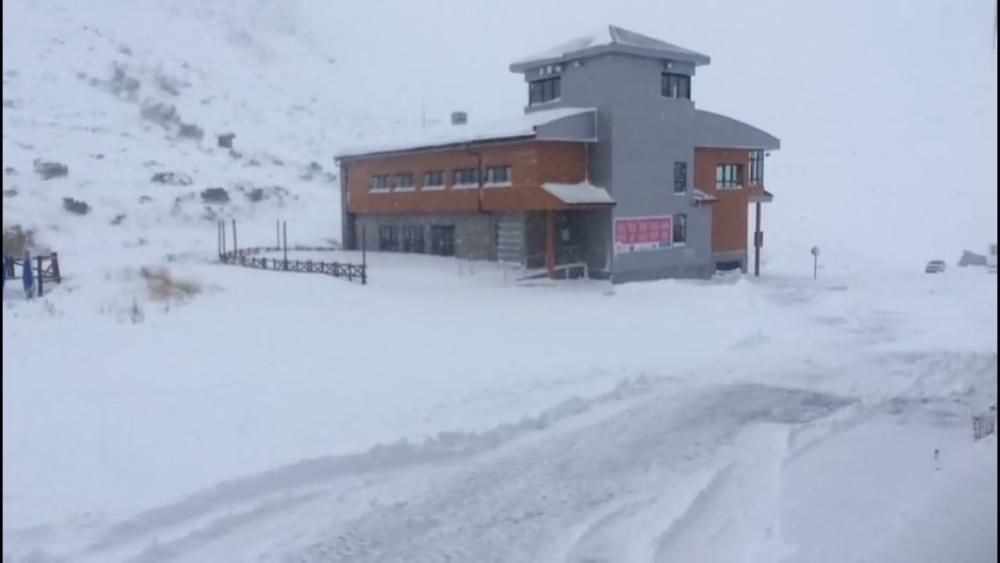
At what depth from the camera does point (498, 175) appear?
29.4m

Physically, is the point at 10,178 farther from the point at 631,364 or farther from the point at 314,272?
the point at 631,364

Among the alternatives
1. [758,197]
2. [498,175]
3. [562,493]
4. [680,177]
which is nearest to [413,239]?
[498,175]

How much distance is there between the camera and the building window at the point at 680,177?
1204 inches

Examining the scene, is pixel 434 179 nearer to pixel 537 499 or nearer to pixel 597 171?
pixel 597 171

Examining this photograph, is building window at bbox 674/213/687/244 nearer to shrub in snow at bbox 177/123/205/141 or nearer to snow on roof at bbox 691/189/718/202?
snow on roof at bbox 691/189/718/202

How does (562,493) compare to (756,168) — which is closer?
(562,493)

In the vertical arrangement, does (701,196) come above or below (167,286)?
above

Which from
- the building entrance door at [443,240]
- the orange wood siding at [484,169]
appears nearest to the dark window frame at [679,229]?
the orange wood siding at [484,169]

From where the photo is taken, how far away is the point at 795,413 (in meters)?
12.3

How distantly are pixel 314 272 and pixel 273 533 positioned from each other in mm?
20259

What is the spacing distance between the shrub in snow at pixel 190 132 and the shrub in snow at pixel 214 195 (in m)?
14.9

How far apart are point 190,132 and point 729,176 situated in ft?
133

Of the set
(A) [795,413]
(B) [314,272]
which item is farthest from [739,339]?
(B) [314,272]

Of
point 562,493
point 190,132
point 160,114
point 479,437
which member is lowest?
point 562,493
